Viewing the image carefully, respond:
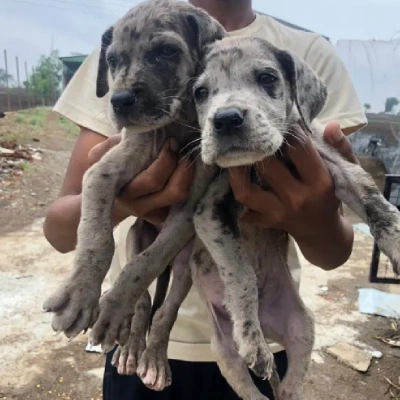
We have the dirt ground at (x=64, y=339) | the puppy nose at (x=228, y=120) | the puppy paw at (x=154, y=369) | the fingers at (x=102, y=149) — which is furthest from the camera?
the dirt ground at (x=64, y=339)

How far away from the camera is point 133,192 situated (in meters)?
1.92

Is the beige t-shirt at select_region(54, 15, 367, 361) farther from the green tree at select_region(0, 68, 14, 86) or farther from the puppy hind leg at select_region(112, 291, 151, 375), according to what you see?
the green tree at select_region(0, 68, 14, 86)

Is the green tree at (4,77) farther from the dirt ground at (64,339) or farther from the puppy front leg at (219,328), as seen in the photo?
the puppy front leg at (219,328)

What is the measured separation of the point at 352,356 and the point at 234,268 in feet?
10.8

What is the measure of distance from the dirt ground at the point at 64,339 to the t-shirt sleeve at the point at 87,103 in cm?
253

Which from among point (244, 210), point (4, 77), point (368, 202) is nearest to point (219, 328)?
point (244, 210)

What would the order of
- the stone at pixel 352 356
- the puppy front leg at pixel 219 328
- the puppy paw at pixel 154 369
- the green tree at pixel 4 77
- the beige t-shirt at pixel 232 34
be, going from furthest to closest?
the green tree at pixel 4 77, the stone at pixel 352 356, the beige t-shirt at pixel 232 34, the puppy paw at pixel 154 369, the puppy front leg at pixel 219 328

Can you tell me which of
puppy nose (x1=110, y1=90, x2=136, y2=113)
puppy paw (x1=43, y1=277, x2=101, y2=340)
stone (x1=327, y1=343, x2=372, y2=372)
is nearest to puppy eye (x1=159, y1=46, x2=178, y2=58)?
puppy nose (x1=110, y1=90, x2=136, y2=113)

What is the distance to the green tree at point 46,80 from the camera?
18.2m

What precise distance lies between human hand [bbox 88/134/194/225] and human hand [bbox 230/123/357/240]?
180 millimetres

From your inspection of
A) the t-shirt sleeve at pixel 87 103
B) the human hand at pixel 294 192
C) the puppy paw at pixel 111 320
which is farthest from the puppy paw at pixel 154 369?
the t-shirt sleeve at pixel 87 103

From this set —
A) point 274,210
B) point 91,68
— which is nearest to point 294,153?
point 274,210

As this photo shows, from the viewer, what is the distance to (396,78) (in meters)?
9.10

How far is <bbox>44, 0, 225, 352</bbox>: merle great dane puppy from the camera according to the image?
1.72 meters
